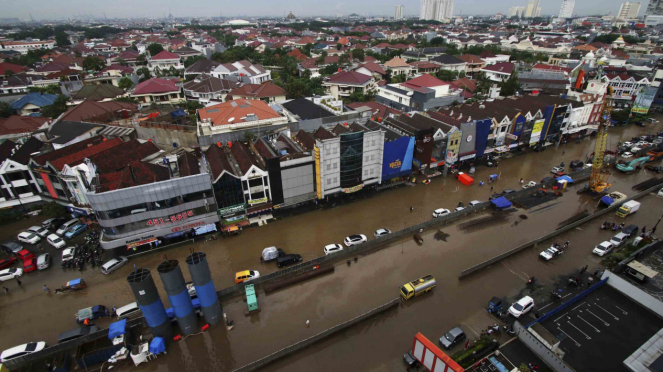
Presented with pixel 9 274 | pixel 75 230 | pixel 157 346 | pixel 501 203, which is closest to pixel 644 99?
pixel 501 203

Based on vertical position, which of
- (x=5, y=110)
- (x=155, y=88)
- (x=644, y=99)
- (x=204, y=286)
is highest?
(x=155, y=88)

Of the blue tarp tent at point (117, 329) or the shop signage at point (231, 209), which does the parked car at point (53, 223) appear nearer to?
the shop signage at point (231, 209)

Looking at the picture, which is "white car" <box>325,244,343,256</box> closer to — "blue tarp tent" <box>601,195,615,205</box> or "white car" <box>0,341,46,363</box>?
"white car" <box>0,341,46,363</box>

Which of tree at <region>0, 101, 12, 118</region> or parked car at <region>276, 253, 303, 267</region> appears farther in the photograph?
tree at <region>0, 101, 12, 118</region>

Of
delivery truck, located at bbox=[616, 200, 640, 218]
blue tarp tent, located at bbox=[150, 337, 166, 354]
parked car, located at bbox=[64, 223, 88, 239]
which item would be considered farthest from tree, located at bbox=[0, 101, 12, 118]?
delivery truck, located at bbox=[616, 200, 640, 218]

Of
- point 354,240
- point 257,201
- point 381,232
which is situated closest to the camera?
point 354,240

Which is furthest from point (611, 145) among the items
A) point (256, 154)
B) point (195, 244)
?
point (195, 244)

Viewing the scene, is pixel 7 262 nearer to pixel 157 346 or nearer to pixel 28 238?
pixel 28 238
